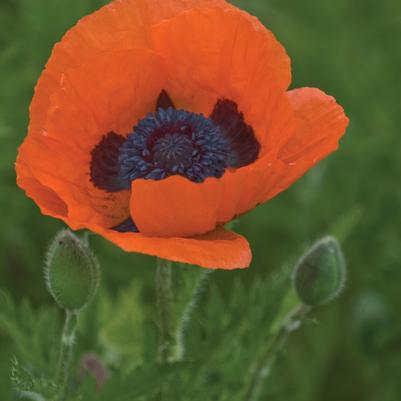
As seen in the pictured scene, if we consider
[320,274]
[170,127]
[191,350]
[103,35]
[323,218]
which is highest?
[103,35]

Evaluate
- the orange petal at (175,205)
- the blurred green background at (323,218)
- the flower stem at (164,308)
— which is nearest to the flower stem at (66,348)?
the flower stem at (164,308)

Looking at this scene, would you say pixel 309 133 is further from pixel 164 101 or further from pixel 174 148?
pixel 164 101

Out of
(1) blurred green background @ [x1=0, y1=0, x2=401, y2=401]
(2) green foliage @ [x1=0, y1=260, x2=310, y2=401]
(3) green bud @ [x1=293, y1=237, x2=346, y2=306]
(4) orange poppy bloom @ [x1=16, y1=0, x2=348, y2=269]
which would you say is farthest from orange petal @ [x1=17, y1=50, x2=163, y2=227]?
(1) blurred green background @ [x1=0, y1=0, x2=401, y2=401]

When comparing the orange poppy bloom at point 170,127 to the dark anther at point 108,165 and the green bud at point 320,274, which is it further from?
the green bud at point 320,274

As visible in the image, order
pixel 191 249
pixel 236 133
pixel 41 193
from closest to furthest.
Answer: pixel 191 249, pixel 41 193, pixel 236 133

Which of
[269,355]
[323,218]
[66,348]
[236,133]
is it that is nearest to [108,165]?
[236,133]

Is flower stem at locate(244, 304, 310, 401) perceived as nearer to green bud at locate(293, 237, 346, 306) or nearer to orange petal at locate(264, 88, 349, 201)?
green bud at locate(293, 237, 346, 306)
